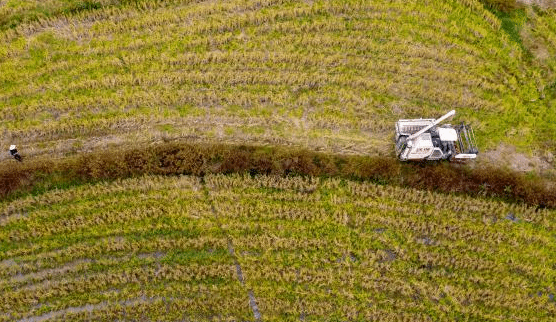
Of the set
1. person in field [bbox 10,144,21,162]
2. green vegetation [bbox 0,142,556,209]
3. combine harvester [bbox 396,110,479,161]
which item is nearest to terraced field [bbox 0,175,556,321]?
green vegetation [bbox 0,142,556,209]

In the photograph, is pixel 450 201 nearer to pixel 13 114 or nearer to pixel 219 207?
pixel 219 207

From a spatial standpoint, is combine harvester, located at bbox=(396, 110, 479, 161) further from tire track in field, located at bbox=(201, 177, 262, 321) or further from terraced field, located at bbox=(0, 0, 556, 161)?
tire track in field, located at bbox=(201, 177, 262, 321)

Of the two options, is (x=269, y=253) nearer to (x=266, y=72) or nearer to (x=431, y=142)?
(x=431, y=142)

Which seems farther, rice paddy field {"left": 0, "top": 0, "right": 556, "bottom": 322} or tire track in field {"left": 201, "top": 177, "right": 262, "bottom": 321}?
rice paddy field {"left": 0, "top": 0, "right": 556, "bottom": 322}

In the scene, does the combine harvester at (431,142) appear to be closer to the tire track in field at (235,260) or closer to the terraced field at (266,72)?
the terraced field at (266,72)

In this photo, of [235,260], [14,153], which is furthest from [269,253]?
[14,153]

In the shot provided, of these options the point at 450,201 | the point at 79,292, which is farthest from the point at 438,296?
the point at 79,292

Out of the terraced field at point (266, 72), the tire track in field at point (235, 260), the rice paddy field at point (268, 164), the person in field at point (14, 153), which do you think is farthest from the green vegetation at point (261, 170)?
the tire track in field at point (235, 260)
